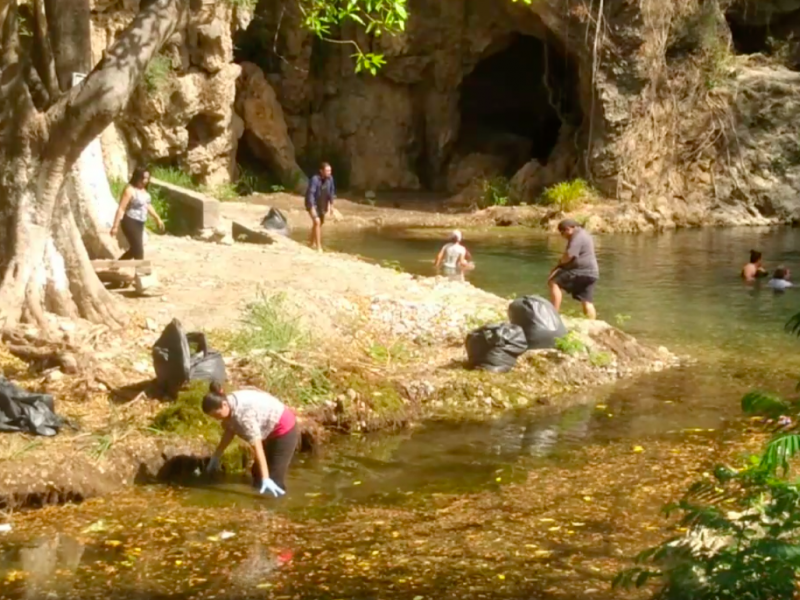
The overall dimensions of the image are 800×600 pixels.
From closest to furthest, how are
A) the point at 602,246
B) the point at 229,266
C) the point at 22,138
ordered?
1. the point at 22,138
2. the point at 229,266
3. the point at 602,246

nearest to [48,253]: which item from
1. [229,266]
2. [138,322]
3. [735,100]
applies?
[138,322]

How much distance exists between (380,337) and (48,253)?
3778 mm

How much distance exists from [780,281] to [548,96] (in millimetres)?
18696

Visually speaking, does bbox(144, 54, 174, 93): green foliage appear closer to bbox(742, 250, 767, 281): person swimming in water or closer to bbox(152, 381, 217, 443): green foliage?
bbox(742, 250, 767, 281): person swimming in water

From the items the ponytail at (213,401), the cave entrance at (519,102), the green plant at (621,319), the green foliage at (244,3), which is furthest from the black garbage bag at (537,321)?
the cave entrance at (519,102)

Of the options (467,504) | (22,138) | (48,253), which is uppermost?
(22,138)

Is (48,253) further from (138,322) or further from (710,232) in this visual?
(710,232)

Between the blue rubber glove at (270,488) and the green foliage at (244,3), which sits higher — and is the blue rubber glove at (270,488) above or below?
below

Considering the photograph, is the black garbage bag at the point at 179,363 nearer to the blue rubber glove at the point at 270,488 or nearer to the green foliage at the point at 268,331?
the green foliage at the point at 268,331

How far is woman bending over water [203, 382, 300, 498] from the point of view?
984cm

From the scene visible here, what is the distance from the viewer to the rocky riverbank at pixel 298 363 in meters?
10.2

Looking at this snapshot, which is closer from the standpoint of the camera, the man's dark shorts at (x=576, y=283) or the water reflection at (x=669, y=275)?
the man's dark shorts at (x=576, y=283)

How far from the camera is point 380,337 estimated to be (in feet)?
47.5

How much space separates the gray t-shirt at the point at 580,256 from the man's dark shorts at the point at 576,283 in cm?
6
